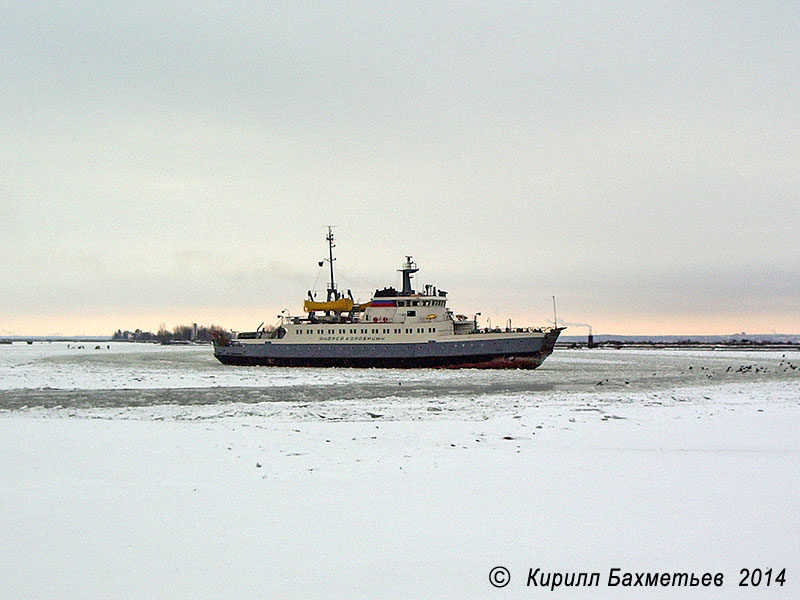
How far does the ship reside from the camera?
4019cm

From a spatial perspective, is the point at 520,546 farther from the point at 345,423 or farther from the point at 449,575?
the point at 345,423

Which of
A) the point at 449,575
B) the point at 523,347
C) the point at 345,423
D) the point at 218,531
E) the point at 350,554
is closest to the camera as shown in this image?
the point at 449,575

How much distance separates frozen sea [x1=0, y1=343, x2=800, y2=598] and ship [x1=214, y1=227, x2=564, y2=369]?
25.4 metres

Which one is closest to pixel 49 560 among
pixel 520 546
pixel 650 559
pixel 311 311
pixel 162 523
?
pixel 162 523

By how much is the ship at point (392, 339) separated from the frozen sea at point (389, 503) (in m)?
25.4

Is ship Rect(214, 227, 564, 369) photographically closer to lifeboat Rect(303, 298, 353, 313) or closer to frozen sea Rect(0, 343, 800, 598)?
lifeboat Rect(303, 298, 353, 313)

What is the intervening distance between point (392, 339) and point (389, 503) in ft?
113

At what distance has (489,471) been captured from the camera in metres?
8.62

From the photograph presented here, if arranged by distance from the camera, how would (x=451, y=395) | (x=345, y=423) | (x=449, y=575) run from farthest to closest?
(x=451, y=395)
(x=345, y=423)
(x=449, y=575)

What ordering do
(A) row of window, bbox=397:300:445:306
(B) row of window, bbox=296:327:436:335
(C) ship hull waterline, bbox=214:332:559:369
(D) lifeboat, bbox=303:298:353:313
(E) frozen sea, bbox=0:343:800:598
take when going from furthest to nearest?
(D) lifeboat, bbox=303:298:353:313
(A) row of window, bbox=397:300:445:306
(B) row of window, bbox=296:327:436:335
(C) ship hull waterline, bbox=214:332:559:369
(E) frozen sea, bbox=0:343:800:598

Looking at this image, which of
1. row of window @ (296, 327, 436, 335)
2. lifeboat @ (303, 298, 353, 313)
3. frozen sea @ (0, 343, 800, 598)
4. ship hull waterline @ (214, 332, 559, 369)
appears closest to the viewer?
frozen sea @ (0, 343, 800, 598)

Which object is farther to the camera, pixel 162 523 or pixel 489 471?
pixel 489 471

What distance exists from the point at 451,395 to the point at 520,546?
→ 15.3m

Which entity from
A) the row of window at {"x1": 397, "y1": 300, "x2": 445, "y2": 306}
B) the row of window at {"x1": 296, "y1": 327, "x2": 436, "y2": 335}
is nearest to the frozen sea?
the row of window at {"x1": 296, "y1": 327, "x2": 436, "y2": 335}
